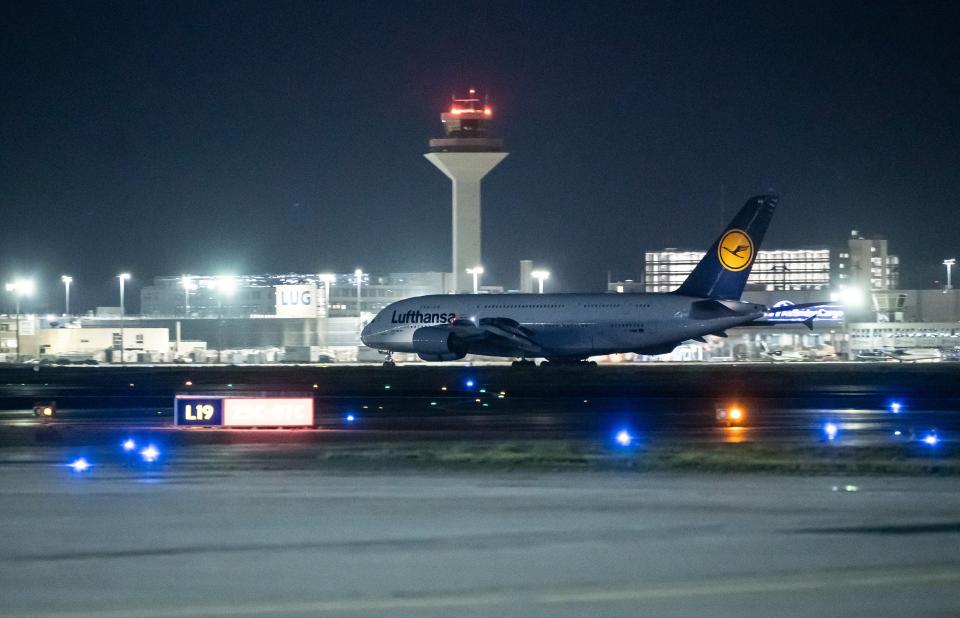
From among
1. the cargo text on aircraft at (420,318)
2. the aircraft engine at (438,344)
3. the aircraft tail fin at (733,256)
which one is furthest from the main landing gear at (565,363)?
the aircraft tail fin at (733,256)

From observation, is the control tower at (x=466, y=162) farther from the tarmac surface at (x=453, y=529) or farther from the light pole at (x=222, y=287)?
the tarmac surface at (x=453, y=529)

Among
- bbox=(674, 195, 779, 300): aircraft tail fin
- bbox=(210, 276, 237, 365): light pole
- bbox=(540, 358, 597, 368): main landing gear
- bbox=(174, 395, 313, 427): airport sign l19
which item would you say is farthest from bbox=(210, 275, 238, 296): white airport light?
bbox=(174, 395, 313, 427): airport sign l19

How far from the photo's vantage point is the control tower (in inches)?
5655

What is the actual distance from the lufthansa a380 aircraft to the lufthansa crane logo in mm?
56

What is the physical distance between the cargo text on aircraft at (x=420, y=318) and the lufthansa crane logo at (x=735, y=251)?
51.6 feet

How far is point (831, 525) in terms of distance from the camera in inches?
660

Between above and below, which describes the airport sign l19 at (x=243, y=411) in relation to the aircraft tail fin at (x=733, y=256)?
below

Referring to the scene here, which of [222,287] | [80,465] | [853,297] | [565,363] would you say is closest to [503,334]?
[565,363]

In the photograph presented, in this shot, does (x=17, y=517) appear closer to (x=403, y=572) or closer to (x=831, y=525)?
(x=403, y=572)

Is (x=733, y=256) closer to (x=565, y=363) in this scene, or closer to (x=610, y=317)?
(x=610, y=317)

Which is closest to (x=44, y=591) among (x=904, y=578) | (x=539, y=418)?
(x=904, y=578)

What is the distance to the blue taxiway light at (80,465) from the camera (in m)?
22.6

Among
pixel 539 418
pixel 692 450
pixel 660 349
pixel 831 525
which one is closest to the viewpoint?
pixel 831 525

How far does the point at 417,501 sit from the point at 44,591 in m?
6.69
